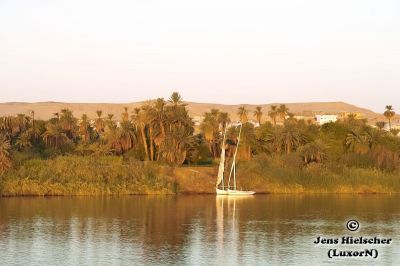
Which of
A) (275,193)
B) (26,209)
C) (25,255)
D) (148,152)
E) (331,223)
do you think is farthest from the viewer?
(148,152)

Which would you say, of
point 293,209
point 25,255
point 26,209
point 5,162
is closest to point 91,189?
point 5,162

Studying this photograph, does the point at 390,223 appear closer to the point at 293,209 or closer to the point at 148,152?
the point at 293,209

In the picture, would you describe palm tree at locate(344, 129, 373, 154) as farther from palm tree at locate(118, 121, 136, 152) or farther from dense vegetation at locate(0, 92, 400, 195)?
palm tree at locate(118, 121, 136, 152)

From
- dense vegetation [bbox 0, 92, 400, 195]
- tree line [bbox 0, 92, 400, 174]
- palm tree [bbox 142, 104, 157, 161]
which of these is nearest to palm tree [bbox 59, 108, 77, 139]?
tree line [bbox 0, 92, 400, 174]

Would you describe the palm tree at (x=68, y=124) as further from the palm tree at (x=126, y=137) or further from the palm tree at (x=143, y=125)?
the palm tree at (x=143, y=125)

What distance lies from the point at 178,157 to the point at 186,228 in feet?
106

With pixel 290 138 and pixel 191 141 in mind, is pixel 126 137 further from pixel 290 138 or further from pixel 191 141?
pixel 290 138

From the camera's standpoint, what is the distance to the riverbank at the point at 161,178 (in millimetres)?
78562

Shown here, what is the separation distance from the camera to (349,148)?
9338cm

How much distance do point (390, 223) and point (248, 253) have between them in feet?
→ 60.2

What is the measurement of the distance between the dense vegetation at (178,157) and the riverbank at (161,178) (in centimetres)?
10

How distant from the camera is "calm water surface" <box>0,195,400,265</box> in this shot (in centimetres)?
4169

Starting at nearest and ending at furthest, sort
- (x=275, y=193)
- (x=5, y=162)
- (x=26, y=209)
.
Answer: (x=26, y=209) → (x=5, y=162) → (x=275, y=193)

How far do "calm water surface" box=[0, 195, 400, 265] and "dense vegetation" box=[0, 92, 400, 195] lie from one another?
4308 millimetres
